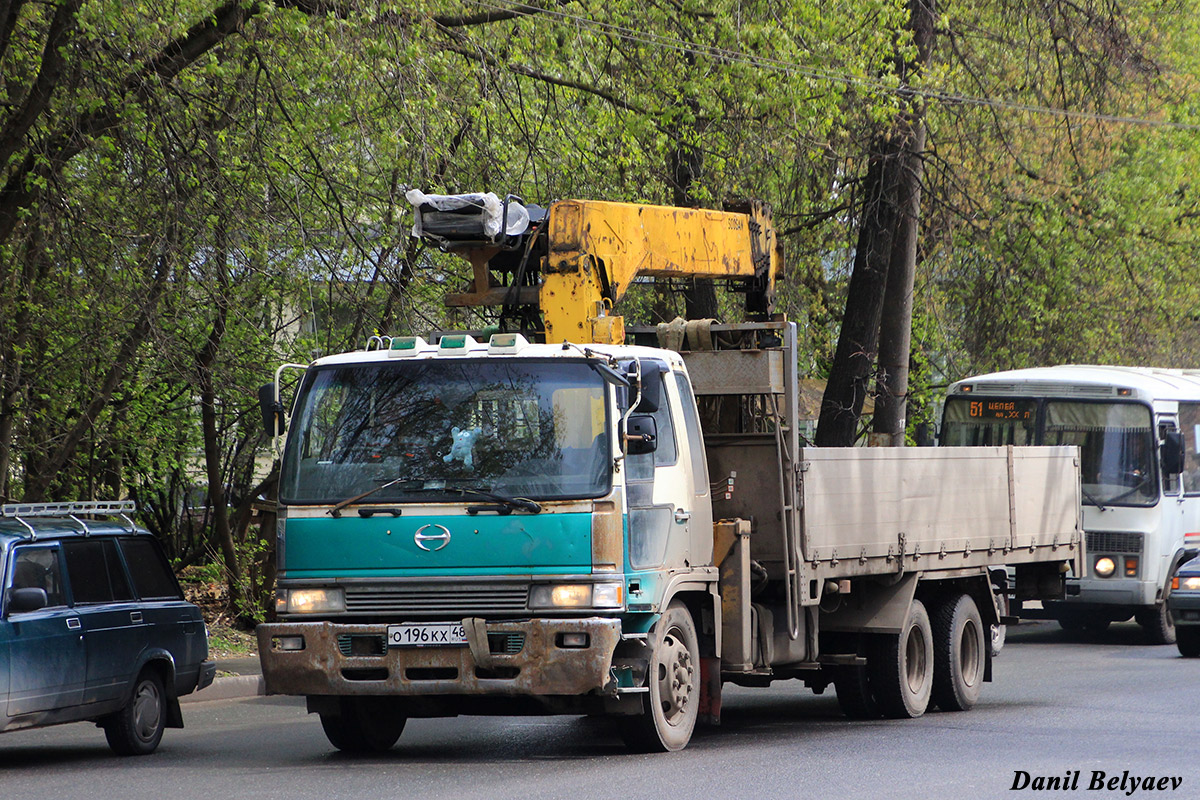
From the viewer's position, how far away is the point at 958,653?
12.6 m

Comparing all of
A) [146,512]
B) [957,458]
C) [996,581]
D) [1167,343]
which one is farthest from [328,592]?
[1167,343]

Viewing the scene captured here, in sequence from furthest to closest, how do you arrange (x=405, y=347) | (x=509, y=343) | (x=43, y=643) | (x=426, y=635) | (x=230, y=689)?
(x=230, y=689), (x=43, y=643), (x=405, y=347), (x=509, y=343), (x=426, y=635)

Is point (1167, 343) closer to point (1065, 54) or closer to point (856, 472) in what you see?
point (1065, 54)

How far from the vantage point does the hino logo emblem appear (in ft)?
29.0

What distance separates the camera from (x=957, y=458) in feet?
40.9

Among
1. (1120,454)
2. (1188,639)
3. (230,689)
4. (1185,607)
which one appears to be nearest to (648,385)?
(230,689)

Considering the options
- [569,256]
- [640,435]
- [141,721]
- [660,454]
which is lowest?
[141,721]

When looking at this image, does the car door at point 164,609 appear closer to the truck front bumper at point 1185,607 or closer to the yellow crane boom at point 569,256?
the yellow crane boom at point 569,256

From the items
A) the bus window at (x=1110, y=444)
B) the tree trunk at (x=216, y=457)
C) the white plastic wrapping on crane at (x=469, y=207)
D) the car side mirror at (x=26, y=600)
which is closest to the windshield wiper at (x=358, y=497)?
the white plastic wrapping on crane at (x=469, y=207)

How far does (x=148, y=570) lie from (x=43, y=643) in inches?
64.7

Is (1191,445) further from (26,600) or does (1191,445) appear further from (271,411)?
(26,600)

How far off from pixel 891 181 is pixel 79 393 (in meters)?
10.5

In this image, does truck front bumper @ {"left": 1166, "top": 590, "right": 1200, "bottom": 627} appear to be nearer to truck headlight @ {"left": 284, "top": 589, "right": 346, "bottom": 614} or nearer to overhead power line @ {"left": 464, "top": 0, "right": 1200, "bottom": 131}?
overhead power line @ {"left": 464, "top": 0, "right": 1200, "bottom": 131}

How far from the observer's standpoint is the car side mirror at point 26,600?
30.6ft
